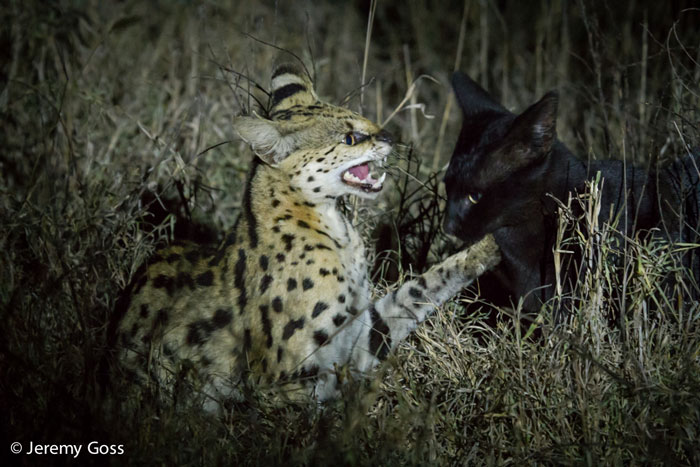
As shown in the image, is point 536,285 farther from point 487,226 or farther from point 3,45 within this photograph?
point 3,45

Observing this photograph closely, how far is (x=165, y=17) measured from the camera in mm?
7590

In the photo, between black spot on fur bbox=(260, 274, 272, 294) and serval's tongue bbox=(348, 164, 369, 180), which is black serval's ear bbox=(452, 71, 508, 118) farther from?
black spot on fur bbox=(260, 274, 272, 294)

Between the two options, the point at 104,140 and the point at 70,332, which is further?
the point at 104,140

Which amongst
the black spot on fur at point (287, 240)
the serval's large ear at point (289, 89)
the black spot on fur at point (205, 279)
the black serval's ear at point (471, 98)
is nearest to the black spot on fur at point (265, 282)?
the black spot on fur at point (287, 240)

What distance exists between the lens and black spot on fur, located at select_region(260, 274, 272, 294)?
322 centimetres

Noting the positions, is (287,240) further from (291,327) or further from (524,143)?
(524,143)

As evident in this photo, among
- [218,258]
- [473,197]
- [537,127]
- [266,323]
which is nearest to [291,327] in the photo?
[266,323]

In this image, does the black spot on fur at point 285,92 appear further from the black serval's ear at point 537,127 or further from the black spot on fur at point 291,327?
the black spot on fur at point 291,327

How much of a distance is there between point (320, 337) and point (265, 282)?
1.13ft

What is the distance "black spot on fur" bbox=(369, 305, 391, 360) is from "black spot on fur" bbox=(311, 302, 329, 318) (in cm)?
31

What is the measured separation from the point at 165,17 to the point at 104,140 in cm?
268

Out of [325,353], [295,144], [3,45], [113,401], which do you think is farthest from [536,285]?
[3,45]

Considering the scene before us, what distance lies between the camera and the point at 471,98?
13.5 ft

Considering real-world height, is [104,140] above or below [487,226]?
above
